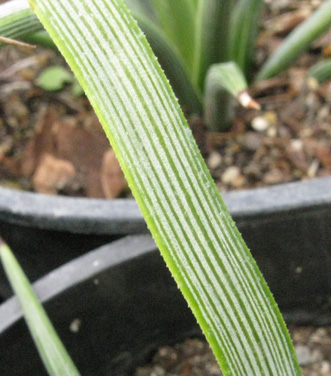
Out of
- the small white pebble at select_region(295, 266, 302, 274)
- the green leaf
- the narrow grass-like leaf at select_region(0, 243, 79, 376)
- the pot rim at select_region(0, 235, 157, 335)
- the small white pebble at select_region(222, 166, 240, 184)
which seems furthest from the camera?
the green leaf

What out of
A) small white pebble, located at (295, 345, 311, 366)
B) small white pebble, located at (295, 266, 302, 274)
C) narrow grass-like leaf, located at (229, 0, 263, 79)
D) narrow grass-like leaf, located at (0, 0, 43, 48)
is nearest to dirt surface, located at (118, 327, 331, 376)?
small white pebble, located at (295, 345, 311, 366)

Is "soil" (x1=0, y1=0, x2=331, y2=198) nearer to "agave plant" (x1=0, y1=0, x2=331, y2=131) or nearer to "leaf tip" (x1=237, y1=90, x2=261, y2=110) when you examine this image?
"agave plant" (x1=0, y1=0, x2=331, y2=131)

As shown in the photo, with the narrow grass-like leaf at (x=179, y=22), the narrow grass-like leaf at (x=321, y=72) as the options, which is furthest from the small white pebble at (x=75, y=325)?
the narrow grass-like leaf at (x=321, y=72)

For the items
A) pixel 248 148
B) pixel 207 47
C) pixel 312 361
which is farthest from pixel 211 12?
pixel 312 361

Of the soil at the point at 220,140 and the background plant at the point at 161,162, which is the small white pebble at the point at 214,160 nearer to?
the soil at the point at 220,140

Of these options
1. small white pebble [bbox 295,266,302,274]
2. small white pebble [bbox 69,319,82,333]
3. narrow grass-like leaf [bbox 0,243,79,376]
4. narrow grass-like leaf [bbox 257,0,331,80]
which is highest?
narrow grass-like leaf [bbox 257,0,331,80]
